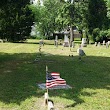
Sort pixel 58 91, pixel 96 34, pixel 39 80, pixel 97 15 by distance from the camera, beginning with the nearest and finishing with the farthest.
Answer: pixel 58 91 < pixel 39 80 < pixel 96 34 < pixel 97 15

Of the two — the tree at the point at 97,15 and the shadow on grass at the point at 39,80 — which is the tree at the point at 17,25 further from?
the shadow on grass at the point at 39,80

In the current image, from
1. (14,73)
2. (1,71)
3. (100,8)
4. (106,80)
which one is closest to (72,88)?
(106,80)

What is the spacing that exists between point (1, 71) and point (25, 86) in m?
4.38

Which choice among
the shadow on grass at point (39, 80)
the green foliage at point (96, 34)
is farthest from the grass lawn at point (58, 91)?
the green foliage at point (96, 34)

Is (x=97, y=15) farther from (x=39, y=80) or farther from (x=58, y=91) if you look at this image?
(x=58, y=91)

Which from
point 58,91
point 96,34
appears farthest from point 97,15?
point 58,91

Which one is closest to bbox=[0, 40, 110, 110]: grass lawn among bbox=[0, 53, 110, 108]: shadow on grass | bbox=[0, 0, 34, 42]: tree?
bbox=[0, 53, 110, 108]: shadow on grass

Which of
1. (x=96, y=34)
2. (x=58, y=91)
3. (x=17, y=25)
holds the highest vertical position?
(x=17, y=25)

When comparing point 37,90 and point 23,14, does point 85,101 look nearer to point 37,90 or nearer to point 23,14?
point 37,90

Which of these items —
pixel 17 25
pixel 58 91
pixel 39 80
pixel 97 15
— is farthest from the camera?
pixel 97 15

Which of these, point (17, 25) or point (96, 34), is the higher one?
point (17, 25)

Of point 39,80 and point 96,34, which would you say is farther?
point 96,34

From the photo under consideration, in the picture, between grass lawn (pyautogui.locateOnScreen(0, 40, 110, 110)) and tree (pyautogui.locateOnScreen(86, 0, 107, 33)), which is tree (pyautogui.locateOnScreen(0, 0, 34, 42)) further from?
grass lawn (pyautogui.locateOnScreen(0, 40, 110, 110))

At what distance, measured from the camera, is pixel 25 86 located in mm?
13031
